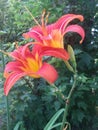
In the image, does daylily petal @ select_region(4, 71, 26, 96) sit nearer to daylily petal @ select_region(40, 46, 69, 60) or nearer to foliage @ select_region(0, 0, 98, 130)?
daylily petal @ select_region(40, 46, 69, 60)

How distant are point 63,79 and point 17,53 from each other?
189 centimetres

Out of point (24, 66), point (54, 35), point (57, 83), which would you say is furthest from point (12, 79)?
point (57, 83)

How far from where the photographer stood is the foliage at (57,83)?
126 inches

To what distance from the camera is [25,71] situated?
4.12ft

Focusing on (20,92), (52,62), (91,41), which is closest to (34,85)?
(20,92)

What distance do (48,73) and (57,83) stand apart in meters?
2.05

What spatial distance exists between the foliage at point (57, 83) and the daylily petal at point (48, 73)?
1.95 m

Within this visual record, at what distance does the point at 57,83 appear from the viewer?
317 centimetres

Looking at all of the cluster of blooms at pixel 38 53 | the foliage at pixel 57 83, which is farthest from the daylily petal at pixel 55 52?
the foliage at pixel 57 83

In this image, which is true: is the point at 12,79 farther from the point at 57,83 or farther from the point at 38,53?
the point at 57,83

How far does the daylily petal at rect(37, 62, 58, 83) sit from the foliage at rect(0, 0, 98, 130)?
1.95 m

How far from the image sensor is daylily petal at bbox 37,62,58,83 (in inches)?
43.6

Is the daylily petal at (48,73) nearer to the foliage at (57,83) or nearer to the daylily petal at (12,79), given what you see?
the daylily petal at (12,79)

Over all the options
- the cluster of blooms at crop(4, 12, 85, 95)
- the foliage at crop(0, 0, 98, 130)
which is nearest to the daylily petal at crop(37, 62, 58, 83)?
the cluster of blooms at crop(4, 12, 85, 95)
